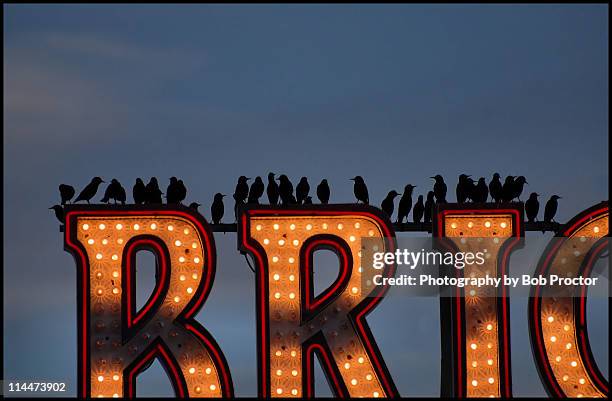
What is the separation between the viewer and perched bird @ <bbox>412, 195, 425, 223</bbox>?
1351 inches

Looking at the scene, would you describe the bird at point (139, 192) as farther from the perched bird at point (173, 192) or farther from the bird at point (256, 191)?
the bird at point (256, 191)

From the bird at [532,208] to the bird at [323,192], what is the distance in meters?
3.32

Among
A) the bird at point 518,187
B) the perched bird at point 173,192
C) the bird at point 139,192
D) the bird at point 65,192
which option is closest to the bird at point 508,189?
the bird at point 518,187

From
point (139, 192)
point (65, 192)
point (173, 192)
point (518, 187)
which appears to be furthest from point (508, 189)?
point (65, 192)

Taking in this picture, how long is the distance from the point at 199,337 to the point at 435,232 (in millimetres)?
4017

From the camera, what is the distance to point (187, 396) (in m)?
31.2

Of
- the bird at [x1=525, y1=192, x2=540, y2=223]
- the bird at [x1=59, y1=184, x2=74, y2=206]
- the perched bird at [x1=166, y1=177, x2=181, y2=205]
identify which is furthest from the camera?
the bird at [x1=525, y1=192, x2=540, y2=223]

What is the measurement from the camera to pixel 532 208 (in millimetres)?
34062

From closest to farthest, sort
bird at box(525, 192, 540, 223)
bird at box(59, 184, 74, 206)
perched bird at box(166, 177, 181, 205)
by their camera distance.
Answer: bird at box(59, 184, 74, 206), perched bird at box(166, 177, 181, 205), bird at box(525, 192, 540, 223)

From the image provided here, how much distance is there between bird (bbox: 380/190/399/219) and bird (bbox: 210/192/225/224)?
2661 mm

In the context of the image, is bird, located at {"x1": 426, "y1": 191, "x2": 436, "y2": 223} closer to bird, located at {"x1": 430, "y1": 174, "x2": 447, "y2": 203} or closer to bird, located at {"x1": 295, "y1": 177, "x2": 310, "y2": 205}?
bird, located at {"x1": 430, "y1": 174, "x2": 447, "y2": 203}

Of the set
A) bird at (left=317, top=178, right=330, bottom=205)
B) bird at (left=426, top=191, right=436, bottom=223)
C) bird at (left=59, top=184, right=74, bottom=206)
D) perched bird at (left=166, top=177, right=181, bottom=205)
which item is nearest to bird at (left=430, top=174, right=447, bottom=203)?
bird at (left=426, top=191, right=436, bottom=223)

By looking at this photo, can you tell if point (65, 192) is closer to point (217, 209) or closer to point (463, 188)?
point (217, 209)

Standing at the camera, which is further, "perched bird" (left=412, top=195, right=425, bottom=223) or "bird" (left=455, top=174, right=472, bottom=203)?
"perched bird" (left=412, top=195, right=425, bottom=223)
